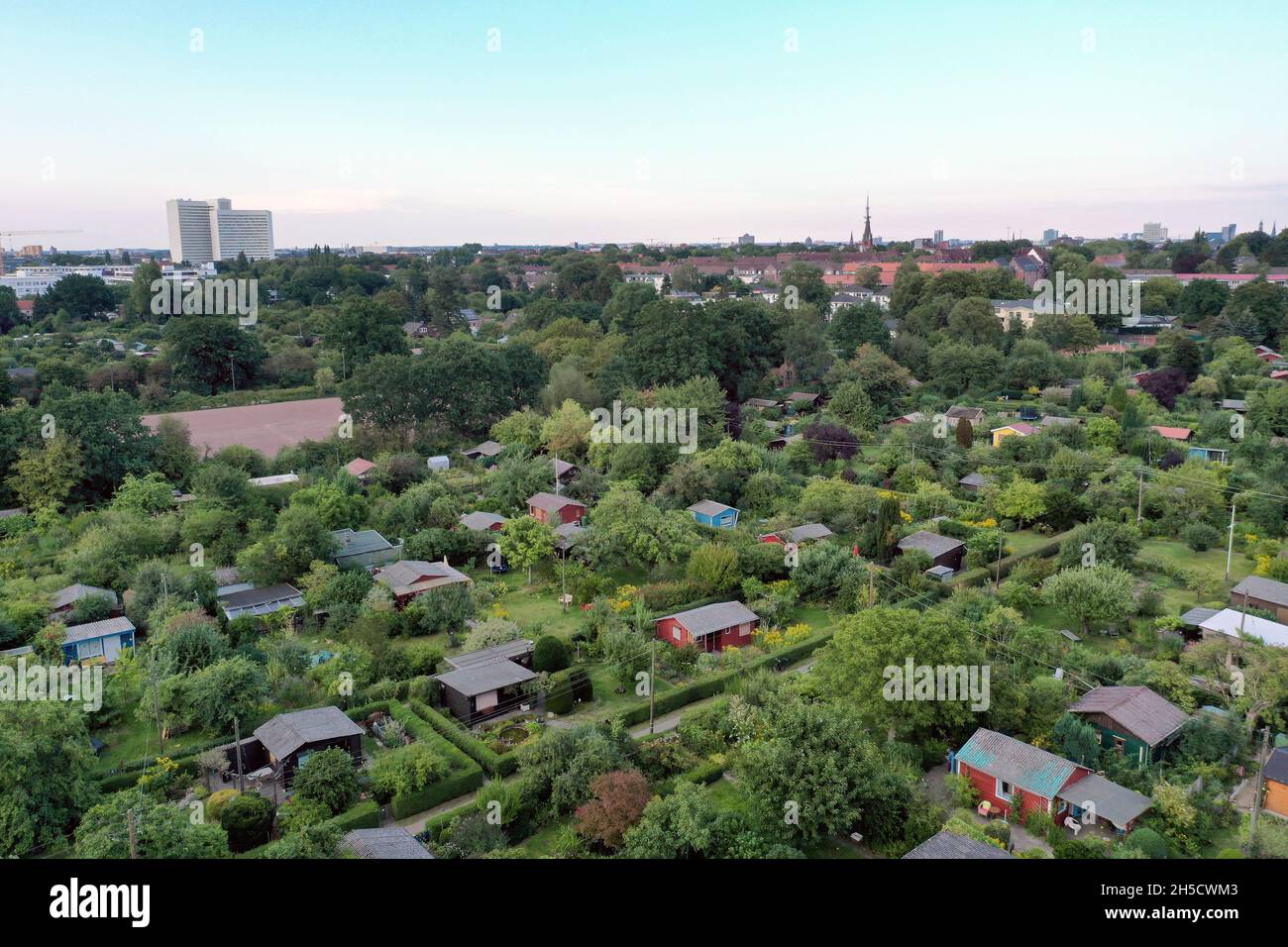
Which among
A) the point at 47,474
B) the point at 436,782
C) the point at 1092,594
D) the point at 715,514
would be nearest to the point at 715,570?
the point at 715,514

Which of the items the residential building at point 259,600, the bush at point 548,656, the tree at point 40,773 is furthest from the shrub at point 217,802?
the residential building at point 259,600

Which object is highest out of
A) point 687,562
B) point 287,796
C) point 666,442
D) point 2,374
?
point 2,374

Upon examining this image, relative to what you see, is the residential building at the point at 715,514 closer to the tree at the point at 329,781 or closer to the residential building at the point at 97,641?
the tree at the point at 329,781

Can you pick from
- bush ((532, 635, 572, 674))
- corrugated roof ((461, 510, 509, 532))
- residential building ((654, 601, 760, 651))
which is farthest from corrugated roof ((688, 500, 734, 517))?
bush ((532, 635, 572, 674))

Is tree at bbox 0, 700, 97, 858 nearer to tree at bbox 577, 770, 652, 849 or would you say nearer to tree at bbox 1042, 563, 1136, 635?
tree at bbox 577, 770, 652, 849

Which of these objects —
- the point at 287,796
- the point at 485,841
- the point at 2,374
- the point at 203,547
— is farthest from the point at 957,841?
the point at 2,374
